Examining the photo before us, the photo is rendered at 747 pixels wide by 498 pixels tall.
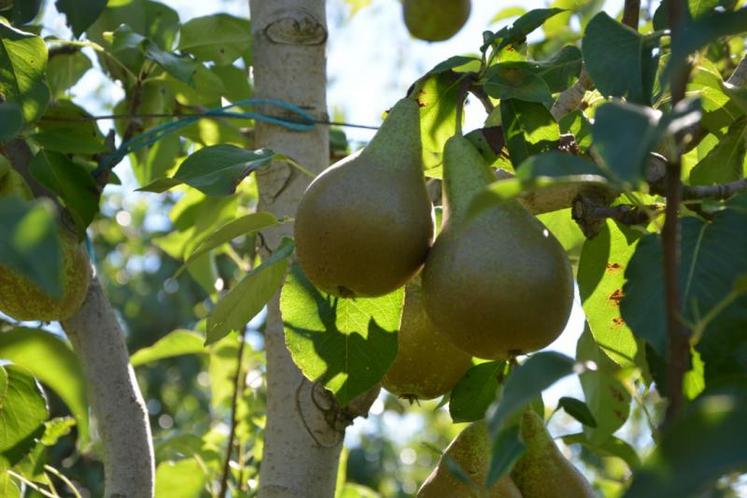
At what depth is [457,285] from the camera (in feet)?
2.76

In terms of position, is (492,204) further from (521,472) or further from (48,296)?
(48,296)

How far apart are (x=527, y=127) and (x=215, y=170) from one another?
0.29 meters

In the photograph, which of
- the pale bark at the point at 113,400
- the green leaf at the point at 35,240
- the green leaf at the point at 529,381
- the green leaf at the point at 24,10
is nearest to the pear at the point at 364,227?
the green leaf at the point at 529,381

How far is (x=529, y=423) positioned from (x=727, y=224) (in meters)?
0.35

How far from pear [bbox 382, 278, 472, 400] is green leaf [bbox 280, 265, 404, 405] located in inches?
1.0

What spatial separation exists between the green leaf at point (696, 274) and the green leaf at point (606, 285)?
7.4 inches

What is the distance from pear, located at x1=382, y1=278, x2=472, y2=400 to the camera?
1.05 metres

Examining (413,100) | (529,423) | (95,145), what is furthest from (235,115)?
(529,423)

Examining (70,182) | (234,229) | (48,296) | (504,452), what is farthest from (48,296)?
(504,452)

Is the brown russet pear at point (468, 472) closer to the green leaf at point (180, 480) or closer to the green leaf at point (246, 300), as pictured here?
the green leaf at point (246, 300)

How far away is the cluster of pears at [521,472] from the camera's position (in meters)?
1.00

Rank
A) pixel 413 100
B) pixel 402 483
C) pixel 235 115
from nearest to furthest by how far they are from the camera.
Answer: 1. pixel 413 100
2. pixel 235 115
3. pixel 402 483

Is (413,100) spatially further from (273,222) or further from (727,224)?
(727,224)

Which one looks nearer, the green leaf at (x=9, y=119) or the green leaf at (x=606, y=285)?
the green leaf at (x=9, y=119)
